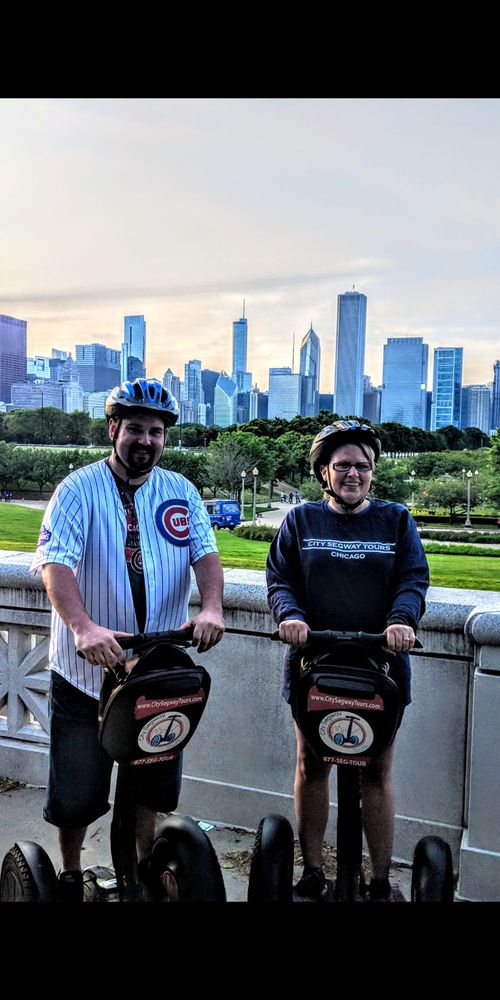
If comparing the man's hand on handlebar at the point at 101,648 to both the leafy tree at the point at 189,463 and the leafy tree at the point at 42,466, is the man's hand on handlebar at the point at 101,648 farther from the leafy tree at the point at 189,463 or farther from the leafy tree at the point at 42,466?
the leafy tree at the point at 42,466

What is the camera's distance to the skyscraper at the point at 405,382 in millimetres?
5578

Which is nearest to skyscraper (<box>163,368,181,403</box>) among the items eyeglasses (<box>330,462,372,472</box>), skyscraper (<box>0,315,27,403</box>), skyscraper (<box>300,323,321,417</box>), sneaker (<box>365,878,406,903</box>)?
eyeglasses (<box>330,462,372,472</box>)

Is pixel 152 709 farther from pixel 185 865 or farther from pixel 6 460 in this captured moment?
pixel 6 460

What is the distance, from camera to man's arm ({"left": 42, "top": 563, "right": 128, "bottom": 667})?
66.7 inches

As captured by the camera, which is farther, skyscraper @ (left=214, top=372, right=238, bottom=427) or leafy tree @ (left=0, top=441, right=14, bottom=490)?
leafy tree @ (left=0, top=441, right=14, bottom=490)

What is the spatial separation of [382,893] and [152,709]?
96cm

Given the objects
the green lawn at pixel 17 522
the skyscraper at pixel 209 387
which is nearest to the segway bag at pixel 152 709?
the skyscraper at pixel 209 387

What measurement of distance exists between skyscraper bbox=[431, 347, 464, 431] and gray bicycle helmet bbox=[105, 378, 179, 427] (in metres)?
4.60

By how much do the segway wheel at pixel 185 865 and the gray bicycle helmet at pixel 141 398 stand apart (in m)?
1.08

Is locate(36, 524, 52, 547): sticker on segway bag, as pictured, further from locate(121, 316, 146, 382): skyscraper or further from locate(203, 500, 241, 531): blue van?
locate(203, 500, 241, 531): blue van

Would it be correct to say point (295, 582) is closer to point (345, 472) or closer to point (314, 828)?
point (345, 472)

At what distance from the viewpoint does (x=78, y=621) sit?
69.9 inches

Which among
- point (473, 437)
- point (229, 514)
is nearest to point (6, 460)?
point (229, 514)
